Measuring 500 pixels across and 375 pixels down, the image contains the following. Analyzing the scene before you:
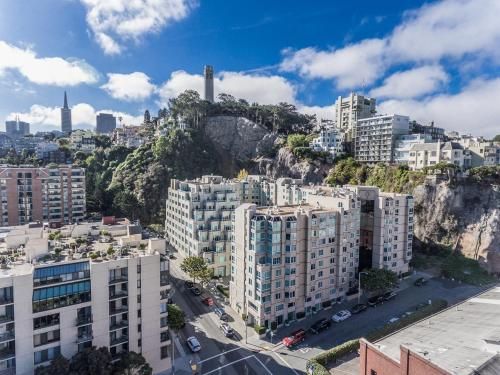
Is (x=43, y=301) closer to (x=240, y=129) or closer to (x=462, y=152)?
(x=462, y=152)

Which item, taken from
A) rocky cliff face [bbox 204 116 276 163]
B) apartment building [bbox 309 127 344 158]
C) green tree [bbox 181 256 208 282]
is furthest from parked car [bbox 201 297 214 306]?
rocky cliff face [bbox 204 116 276 163]

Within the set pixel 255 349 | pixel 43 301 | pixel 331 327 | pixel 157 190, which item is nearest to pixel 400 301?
pixel 331 327

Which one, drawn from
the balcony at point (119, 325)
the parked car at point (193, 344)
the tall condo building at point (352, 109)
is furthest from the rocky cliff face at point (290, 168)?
the balcony at point (119, 325)

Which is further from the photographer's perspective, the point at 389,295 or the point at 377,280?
the point at 389,295

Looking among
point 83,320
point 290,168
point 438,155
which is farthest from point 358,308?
point 290,168

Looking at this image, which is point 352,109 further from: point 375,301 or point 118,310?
point 118,310

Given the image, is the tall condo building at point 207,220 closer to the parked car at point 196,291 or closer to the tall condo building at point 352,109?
the parked car at point 196,291

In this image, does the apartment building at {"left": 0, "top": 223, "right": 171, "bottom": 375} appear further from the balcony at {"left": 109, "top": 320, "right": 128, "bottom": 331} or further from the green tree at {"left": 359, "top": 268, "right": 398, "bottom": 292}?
the green tree at {"left": 359, "top": 268, "right": 398, "bottom": 292}
